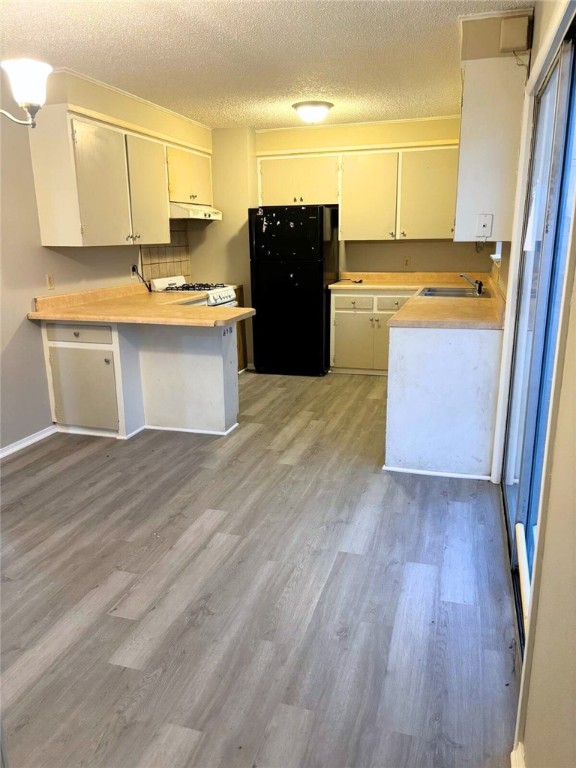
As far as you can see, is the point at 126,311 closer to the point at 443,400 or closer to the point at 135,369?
the point at 135,369

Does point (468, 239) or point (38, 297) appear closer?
point (468, 239)

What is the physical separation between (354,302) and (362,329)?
283 millimetres

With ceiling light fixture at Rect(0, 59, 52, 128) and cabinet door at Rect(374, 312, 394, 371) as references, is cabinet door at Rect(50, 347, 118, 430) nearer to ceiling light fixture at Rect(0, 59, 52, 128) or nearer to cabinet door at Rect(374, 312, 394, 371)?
ceiling light fixture at Rect(0, 59, 52, 128)

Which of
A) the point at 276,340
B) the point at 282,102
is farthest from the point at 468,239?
the point at 276,340

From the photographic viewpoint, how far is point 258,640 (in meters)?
1.92

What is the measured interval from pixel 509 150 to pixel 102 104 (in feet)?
9.33

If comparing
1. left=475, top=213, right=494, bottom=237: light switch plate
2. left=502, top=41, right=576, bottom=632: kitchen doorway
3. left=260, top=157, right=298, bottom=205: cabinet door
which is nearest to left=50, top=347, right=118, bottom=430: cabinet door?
left=475, top=213, right=494, bottom=237: light switch plate

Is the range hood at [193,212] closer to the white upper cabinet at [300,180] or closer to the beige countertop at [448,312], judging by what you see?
the white upper cabinet at [300,180]

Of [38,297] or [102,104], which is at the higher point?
[102,104]

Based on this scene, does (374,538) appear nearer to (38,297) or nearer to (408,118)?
(38,297)

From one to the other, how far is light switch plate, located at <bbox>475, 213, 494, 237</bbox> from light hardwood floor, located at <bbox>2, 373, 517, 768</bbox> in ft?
4.66

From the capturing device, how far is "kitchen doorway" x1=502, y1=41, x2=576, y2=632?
193 cm

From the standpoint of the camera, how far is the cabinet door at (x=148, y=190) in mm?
4316

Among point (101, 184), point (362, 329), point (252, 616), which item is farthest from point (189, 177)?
point (252, 616)
